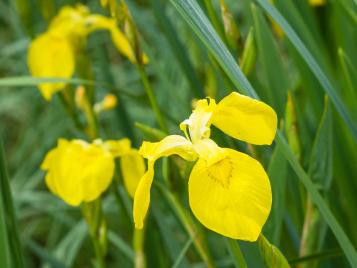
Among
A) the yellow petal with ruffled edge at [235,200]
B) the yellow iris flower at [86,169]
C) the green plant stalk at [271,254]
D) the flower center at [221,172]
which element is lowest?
the green plant stalk at [271,254]

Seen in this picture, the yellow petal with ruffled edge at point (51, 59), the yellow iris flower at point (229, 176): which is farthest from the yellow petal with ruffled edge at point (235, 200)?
the yellow petal with ruffled edge at point (51, 59)

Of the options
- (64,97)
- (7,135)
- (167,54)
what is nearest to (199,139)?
(64,97)

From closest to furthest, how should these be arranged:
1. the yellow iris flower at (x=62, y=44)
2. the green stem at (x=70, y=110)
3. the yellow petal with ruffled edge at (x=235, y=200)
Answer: the yellow petal with ruffled edge at (x=235, y=200) < the green stem at (x=70, y=110) < the yellow iris flower at (x=62, y=44)

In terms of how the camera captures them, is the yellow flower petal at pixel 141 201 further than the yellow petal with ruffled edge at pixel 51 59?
No

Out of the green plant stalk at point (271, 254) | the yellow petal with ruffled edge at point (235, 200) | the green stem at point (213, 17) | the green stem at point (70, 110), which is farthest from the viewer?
the green stem at point (70, 110)

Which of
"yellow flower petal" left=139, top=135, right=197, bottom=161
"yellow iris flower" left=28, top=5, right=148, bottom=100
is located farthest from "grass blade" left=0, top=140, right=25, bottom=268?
"yellow iris flower" left=28, top=5, right=148, bottom=100

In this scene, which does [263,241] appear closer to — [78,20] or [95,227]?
[95,227]

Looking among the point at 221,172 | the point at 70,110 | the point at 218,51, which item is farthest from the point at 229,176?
the point at 70,110

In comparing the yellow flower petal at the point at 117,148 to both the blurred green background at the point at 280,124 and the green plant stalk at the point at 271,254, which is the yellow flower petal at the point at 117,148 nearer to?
the blurred green background at the point at 280,124
